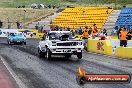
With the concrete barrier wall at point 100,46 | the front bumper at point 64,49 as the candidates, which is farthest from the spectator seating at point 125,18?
the front bumper at point 64,49

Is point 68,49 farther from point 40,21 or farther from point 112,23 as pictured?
point 40,21

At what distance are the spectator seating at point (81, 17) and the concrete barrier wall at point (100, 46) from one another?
92.5 ft

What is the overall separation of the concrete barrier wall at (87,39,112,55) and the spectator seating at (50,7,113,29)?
28.2 meters

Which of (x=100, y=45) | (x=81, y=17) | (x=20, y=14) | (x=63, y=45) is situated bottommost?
(x=100, y=45)

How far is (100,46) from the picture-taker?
96.7ft

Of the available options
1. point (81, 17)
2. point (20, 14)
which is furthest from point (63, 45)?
point (20, 14)

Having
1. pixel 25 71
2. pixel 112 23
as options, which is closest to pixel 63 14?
pixel 112 23

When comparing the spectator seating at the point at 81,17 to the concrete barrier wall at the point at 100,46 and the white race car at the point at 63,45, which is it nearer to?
the concrete barrier wall at the point at 100,46

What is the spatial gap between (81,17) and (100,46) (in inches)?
1493

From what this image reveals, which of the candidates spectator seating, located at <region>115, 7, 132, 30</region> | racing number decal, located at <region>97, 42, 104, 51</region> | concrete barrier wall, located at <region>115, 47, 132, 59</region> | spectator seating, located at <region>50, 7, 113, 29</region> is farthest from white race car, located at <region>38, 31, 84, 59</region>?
spectator seating, located at <region>50, 7, 113, 29</region>

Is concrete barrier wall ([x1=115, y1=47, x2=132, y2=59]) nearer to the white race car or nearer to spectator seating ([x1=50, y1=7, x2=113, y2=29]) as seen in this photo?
the white race car

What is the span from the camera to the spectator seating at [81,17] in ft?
206

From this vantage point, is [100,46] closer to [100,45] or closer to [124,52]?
[100,45]

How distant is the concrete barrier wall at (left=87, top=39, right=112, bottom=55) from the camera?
92.6 feet
